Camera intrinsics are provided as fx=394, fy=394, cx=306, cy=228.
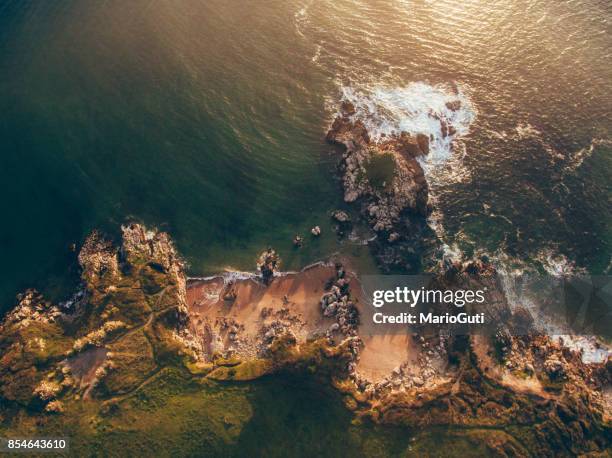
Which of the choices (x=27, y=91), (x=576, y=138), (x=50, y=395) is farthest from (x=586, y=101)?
(x=27, y=91)

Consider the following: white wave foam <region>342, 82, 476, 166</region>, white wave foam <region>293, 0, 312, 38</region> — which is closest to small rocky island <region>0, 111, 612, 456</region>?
white wave foam <region>342, 82, 476, 166</region>

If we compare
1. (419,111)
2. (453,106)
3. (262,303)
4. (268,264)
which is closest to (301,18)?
(419,111)

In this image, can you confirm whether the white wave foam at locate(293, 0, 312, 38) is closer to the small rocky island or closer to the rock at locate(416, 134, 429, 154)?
the rock at locate(416, 134, 429, 154)

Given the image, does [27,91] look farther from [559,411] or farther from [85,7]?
[559,411]

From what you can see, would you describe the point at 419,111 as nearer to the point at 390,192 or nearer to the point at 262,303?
the point at 390,192

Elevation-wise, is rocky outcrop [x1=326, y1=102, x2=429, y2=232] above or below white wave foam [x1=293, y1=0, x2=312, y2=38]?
below

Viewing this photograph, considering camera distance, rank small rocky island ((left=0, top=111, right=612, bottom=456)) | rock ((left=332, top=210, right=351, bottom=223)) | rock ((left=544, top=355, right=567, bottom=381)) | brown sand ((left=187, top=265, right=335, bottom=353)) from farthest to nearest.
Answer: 1. rock ((left=332, top=210, right=351, bottom=223))
2. brown sand ((left=187, top=265, right=335, bottom=353))
3. rock ((left=544, top=355, right=567, bottom=381))
4. small rocky island ((left=0, top=111, right=612, bottom=456))

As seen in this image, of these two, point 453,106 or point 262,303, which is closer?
point 262,303
